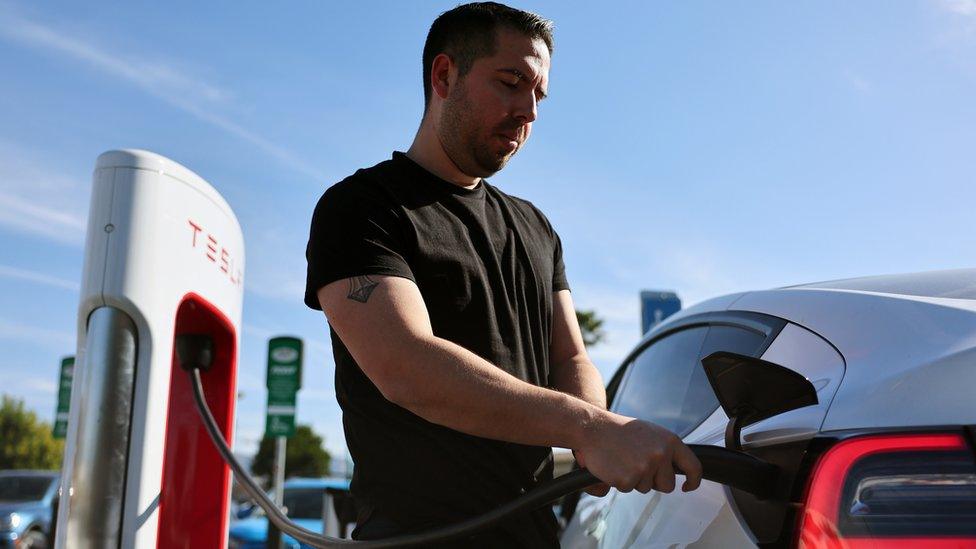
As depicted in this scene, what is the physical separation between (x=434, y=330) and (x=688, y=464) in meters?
0.67

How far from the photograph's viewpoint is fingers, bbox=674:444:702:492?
1546 mm

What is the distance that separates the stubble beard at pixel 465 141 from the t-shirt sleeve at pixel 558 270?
0.35m

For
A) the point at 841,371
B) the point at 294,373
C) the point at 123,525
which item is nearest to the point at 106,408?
the point at 123,525

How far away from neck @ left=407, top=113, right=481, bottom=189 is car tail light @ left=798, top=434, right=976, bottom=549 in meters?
1.14

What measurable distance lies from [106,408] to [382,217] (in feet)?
3.76

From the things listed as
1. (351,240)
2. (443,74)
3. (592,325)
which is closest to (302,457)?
(592,325)

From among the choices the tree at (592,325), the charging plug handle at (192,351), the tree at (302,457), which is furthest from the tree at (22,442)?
the charging plug handle at (192,351)

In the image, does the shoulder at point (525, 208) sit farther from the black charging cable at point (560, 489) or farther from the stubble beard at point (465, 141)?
the black charging cable at point (560, 489)

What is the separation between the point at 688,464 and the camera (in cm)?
155

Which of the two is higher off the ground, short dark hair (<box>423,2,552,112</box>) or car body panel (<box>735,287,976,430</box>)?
short dark hair (<box>423,2,552,112</box>)

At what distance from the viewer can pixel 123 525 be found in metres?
2.58

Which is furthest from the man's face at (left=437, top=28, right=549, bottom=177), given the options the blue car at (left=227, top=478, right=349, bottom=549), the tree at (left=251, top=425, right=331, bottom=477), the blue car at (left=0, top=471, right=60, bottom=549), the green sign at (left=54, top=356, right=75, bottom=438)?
the tree at (left=251, top=425, right=331, bottom=477)

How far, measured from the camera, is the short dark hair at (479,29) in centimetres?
222

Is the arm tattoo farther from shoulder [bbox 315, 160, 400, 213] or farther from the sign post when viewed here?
the sign post
